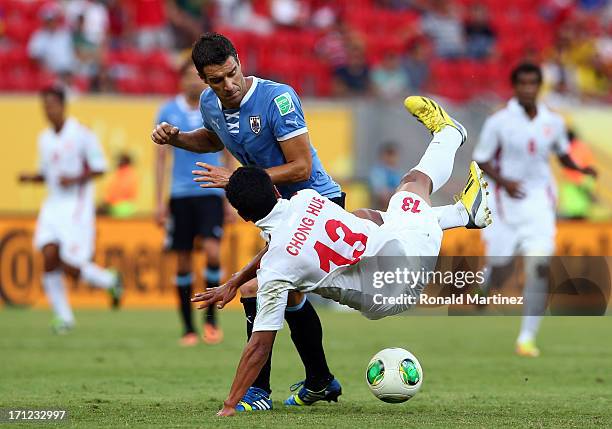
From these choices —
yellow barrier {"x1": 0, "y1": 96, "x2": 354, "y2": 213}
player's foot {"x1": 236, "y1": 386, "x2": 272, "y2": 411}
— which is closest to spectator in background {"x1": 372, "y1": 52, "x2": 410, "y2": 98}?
yellow barrier {"x1": 0, "y1": 96, "x2": 354, "y2": 213}

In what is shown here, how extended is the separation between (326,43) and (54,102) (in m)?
9.78

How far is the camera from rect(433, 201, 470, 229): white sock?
303 inches

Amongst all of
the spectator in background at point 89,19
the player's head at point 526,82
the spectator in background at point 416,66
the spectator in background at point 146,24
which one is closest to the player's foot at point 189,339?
the player's head at point 526,82

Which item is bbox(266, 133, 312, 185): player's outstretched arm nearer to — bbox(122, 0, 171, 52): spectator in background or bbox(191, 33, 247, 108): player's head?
bbox(191, 33, 247, 108): player's head

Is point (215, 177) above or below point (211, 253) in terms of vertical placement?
above

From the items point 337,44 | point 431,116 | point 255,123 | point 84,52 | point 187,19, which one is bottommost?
point 255,123

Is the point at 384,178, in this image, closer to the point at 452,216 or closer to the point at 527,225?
the point at 527,225

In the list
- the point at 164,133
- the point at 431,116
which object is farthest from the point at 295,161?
the point at 431,116

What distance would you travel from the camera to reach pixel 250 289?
7.61 meters

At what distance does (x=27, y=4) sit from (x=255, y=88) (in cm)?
1496

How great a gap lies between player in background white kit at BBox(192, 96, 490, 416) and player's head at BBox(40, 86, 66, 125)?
272 inches

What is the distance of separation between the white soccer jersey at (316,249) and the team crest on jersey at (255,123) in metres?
0.60

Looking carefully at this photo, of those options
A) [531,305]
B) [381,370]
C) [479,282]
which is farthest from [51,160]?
[381,370]

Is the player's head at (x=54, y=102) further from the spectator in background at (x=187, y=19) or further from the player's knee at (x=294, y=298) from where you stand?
the spectator in background at (x=187, y=19)
